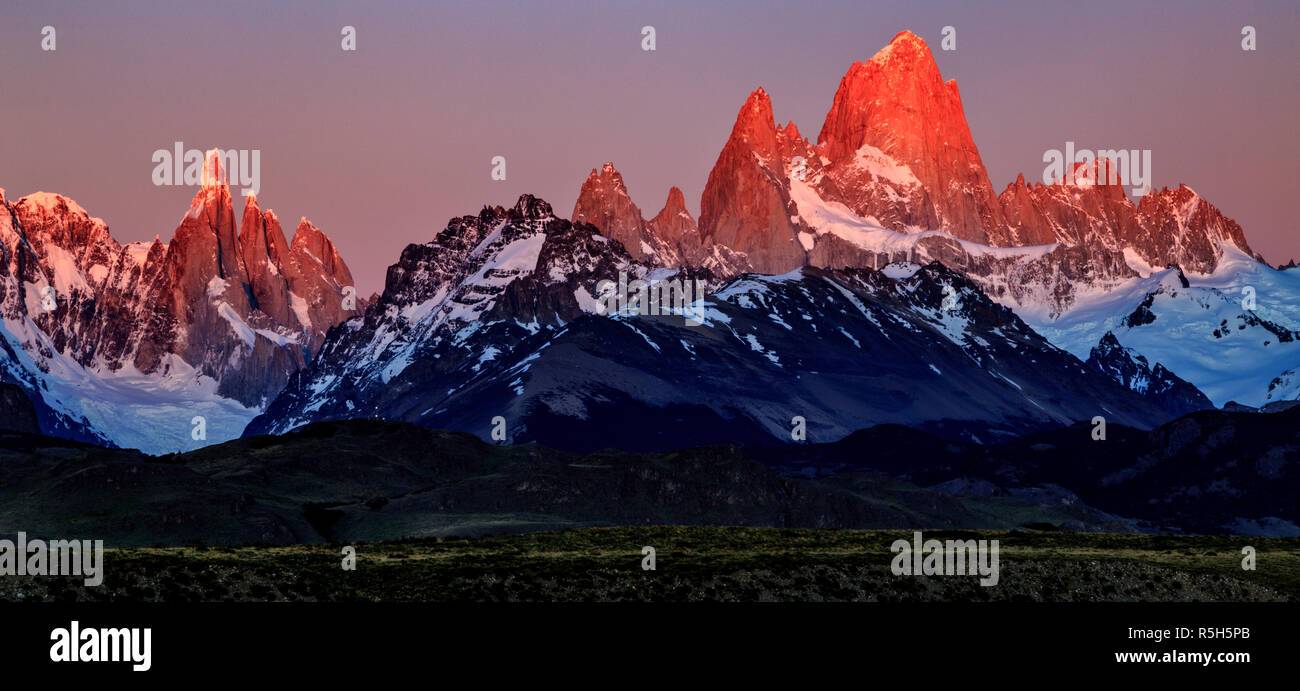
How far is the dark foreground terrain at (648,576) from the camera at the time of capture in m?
94.9

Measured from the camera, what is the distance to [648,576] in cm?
10212

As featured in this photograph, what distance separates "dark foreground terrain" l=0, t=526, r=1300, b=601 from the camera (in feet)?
311

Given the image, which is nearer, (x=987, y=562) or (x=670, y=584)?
(x=670, y=584)
